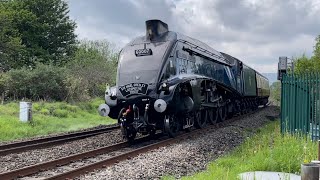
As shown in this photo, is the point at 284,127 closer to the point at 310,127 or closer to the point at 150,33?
the point at 310,127

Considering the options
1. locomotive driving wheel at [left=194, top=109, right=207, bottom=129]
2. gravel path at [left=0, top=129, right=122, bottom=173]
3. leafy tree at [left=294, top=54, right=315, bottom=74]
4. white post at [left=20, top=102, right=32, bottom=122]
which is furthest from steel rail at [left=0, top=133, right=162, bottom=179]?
leafy tree at [left=294, top=54, right=315, bottom=74]

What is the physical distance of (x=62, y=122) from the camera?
21.0m

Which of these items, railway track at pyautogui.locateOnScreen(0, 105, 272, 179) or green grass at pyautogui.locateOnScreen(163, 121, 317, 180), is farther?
railway track at pyautogui.locateOnScreen(0, 105, 272, 179)

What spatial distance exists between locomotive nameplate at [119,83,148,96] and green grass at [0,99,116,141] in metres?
5.89

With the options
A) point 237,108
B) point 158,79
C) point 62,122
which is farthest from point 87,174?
point 237,108

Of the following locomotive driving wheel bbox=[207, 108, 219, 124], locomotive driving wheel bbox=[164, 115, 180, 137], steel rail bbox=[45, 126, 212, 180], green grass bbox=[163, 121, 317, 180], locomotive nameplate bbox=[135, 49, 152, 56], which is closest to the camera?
green grass bbox=[163, 121, 317, 180]

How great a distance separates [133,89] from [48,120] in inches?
372

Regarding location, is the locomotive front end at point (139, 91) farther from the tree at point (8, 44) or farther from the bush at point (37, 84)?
the tree at point (8, 44)

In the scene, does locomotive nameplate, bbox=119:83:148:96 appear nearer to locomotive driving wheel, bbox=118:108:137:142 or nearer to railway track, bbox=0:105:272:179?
locomotive driving wheel, bbox=118:108:137:142

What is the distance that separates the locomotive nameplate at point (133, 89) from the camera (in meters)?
12.2

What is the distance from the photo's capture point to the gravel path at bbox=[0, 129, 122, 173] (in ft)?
31.1

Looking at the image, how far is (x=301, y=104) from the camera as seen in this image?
38.1 ft

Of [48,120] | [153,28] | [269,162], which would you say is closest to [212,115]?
[153,28]

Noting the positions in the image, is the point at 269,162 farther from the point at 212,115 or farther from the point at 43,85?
the point at 43,85
